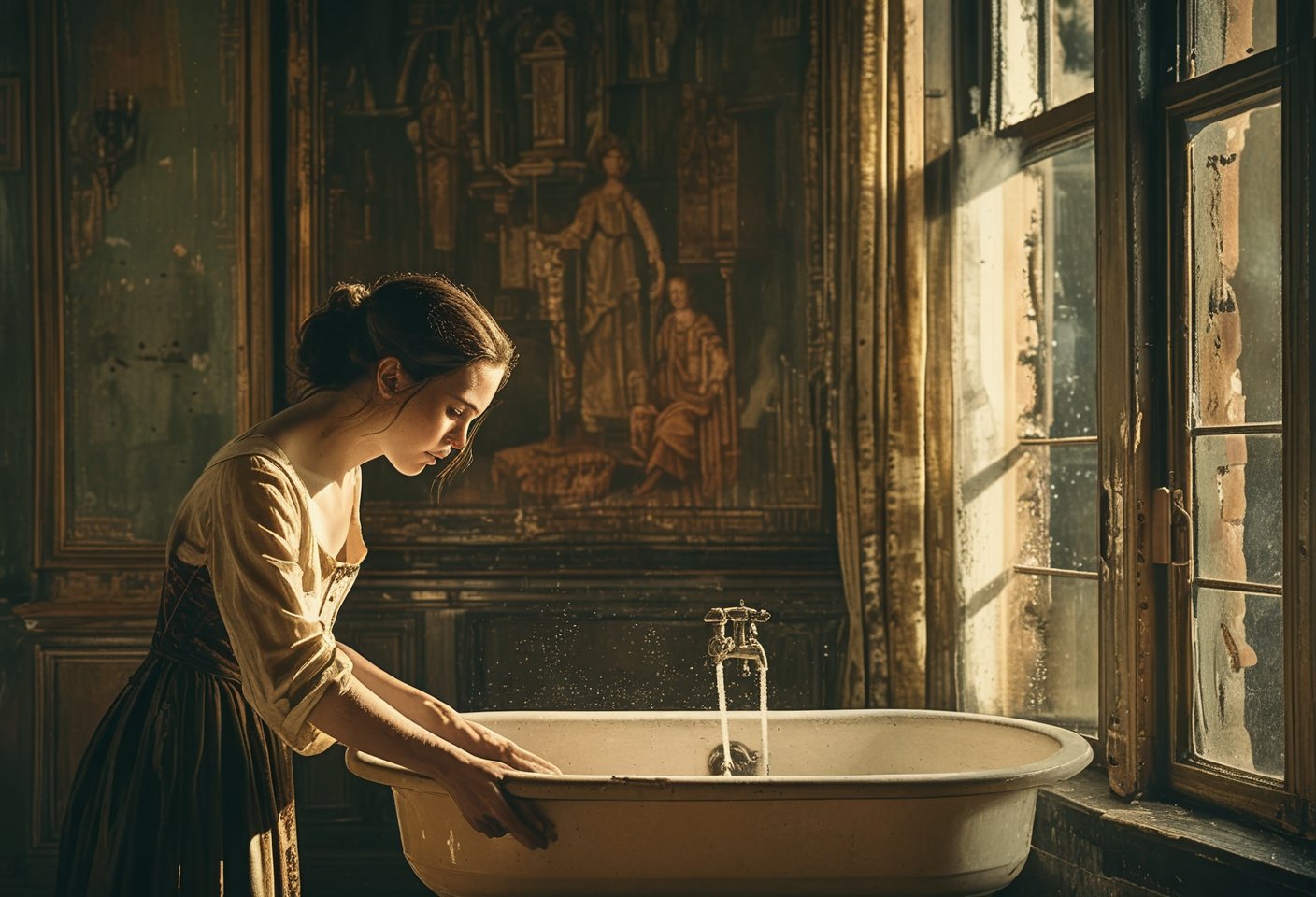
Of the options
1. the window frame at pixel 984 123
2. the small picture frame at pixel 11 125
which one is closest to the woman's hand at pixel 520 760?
the window frame at pixel 984 123

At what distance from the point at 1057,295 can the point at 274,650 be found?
1.90 metres

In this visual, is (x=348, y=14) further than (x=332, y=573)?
Yes

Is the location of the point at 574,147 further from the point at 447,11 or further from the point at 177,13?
the point at 177,13

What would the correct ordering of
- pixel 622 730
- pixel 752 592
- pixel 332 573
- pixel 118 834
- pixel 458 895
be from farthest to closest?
pixel 752 592 < pixel 622 730 < pixel 458 895 < pixel 332 573 < pixel 118 834

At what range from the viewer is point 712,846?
66.3 inches

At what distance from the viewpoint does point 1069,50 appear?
2613 millimetres

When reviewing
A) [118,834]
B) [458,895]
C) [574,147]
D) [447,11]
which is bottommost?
[458,895]

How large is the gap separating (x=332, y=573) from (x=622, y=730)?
756 millimetres

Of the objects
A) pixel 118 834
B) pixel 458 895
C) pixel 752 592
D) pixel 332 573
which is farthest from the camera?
pixel 752 592

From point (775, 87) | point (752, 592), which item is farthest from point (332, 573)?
point (775, 87)

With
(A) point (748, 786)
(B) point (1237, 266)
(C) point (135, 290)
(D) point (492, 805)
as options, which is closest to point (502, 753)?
(D) point (492, 805)

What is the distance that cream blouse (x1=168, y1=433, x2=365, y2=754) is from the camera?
144 centimetres

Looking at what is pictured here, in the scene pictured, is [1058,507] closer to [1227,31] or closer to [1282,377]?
[1282,377]

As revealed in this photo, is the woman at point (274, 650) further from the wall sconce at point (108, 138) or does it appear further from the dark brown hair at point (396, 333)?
the wall sconce at point (108, 138)
